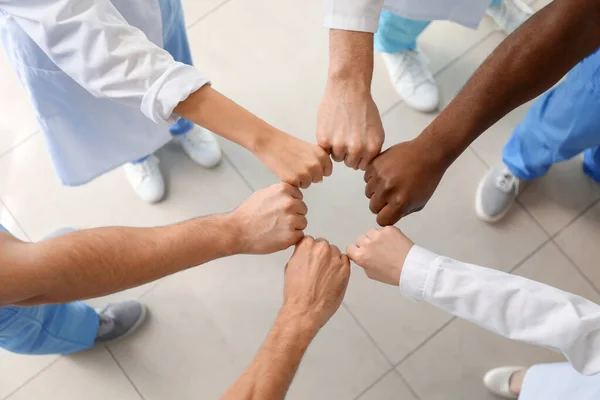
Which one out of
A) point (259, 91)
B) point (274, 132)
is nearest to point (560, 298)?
point (274, 132)

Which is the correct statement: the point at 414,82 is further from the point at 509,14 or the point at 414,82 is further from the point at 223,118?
the point at 223,118

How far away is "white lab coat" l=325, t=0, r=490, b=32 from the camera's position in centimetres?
105

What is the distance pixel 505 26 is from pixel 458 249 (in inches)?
27.0

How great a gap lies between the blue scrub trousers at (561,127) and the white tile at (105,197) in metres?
0.74

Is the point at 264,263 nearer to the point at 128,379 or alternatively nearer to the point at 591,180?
the point at 128,379

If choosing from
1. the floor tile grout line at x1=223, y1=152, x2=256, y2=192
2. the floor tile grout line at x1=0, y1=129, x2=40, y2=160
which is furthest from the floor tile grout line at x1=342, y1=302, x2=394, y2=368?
the floor tile grout line at x1=0, y1=129, x2=40, y2=160

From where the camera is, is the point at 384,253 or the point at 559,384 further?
the point at 559,384

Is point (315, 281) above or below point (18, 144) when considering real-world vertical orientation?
above

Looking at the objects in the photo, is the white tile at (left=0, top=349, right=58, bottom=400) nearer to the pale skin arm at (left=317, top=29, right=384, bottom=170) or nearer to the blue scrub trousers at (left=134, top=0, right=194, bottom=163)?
the blue scrub trousers at (left=134, top=0, right=194, bottom=163)

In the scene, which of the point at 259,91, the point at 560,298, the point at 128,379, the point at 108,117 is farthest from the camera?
the point at 259,91

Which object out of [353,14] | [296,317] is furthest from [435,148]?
[296,317]

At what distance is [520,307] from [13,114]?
149 centimetres

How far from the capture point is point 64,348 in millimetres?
1337

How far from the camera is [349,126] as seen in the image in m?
1.06
